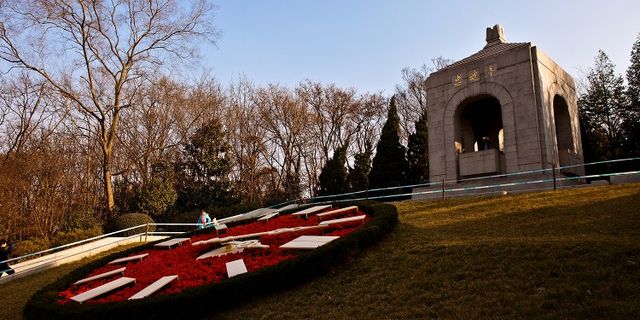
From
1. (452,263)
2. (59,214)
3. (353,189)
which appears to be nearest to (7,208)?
(59,214)

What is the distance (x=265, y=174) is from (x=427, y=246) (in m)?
28.2

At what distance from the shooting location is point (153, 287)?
7.11 m

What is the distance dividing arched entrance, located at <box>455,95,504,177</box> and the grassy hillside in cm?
762

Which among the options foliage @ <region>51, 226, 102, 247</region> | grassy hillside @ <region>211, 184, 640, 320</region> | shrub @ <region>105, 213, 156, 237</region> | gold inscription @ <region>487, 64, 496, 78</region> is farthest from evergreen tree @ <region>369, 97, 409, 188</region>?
grassy hillside @ <region>211, 184, 640, 320</region>

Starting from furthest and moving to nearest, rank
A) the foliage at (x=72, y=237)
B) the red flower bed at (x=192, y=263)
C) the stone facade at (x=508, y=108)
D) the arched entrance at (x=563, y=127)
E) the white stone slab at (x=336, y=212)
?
1. the arched entrance at (x=563, y=127)
2. the foliage at (x=72, y=237)
3. the stone facade at (x=508, y=108)
4. the white stone slab at (x=336, y=212)
5. the red flower bed at (x=192, y=263)

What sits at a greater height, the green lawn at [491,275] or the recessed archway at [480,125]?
the recessed archway at [480,125]

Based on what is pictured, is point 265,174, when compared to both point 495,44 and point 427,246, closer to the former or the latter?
point 495,44

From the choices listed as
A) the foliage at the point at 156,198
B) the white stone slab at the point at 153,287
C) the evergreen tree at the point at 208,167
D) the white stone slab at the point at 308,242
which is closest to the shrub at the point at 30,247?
the foliage at the point at 156,198

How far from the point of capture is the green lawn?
5.00m

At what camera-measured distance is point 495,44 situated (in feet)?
63.3

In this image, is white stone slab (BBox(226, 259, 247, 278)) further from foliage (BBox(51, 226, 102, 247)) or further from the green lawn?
foliage (BBox(51, 226, 102, 247))

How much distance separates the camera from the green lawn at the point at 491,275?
5.00m

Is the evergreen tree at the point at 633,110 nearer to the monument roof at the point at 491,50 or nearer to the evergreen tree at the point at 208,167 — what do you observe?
the monument roof at the point at 491,50

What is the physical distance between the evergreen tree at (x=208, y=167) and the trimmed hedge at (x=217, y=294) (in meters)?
17.4
